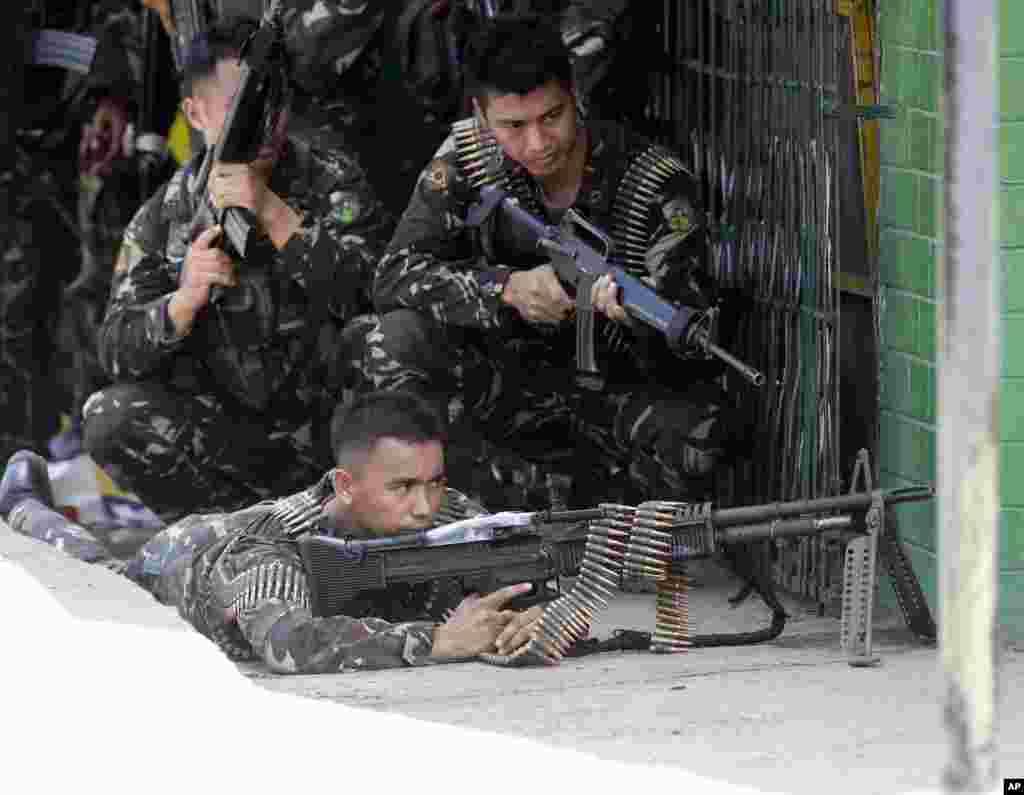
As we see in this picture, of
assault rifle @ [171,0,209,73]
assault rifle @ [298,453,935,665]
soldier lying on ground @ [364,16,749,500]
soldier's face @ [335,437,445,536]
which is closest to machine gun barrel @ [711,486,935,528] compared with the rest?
assault rifle @ [298,453,935,665]

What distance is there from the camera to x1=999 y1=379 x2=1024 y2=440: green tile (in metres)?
5.61

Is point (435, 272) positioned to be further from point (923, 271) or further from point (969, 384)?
point (969, 384)

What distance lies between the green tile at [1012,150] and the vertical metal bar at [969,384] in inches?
81.0

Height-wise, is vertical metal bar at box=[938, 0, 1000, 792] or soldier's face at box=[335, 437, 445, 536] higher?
vertical metal bar at box=[938, 0, 1000, 792]

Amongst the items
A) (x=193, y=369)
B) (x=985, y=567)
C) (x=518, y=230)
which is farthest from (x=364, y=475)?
(x=985, y=567)

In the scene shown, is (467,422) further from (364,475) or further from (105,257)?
(105,257)

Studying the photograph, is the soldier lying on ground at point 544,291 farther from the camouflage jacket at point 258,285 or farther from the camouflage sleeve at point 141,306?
the camouflage sleeve at point 141,306

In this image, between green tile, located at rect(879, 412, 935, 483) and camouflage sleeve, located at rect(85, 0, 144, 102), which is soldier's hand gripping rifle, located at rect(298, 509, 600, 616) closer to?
green tile, located at rect(879, 412, 935, 483)

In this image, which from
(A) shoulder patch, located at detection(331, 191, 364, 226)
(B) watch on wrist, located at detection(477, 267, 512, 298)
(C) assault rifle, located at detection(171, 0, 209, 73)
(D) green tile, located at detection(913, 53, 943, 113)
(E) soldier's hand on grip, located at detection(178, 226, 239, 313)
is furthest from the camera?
(C) assault rifle, located at detection(171, 0, 209, 73)

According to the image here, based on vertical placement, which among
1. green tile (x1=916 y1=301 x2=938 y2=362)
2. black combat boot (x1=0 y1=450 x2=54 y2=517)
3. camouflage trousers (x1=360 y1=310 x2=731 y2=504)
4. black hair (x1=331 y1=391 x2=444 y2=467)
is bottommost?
black combat boot (x1=0 y1=450 x2=54 y2=517)

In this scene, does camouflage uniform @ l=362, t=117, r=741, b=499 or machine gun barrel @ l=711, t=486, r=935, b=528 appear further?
camouflage uniform @ l=362, t=117, r=741, b=499

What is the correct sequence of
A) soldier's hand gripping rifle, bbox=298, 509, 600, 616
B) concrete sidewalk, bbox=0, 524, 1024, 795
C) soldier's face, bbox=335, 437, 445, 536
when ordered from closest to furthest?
concrete sidewalk, bbox=0, 524, 1024, 795 → soldier's hand gripping rifle, bbox=298, 509, 600, 616 → soldier's face, bbox=335, 437, 445, 536

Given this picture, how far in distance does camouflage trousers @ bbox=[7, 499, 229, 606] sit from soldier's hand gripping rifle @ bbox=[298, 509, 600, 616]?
654mm

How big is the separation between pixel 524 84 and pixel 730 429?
1041 mm
